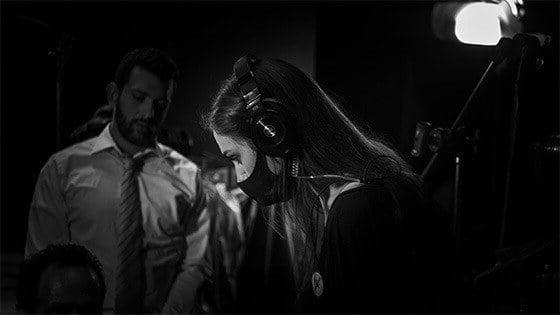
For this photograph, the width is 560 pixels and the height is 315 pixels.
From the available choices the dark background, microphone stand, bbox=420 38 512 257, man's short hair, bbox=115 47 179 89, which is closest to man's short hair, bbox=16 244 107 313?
man's short hair, bbox=115 47 179 89

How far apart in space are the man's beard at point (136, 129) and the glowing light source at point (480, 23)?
1.35m

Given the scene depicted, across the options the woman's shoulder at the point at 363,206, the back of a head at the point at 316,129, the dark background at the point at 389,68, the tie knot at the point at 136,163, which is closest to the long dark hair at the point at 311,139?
the back of a head at the point at 316,129

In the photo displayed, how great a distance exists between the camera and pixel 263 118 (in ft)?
4.94

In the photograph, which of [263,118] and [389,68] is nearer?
[263,118]

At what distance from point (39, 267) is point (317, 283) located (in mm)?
870

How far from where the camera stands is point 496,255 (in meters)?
2.18

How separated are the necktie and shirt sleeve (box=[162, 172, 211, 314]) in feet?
0.41

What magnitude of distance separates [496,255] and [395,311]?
97 centimetres

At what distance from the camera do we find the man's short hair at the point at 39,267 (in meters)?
1.76

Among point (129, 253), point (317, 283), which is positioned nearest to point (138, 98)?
point (129, 253)

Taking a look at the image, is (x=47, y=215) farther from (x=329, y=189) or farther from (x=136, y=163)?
(x=329, y=189)

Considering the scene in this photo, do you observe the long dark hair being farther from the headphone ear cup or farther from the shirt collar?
the shirt collar

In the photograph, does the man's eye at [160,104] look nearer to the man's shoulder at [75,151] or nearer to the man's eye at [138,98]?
the man's eye at [138,98]

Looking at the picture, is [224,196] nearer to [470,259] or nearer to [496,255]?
[470,259]
